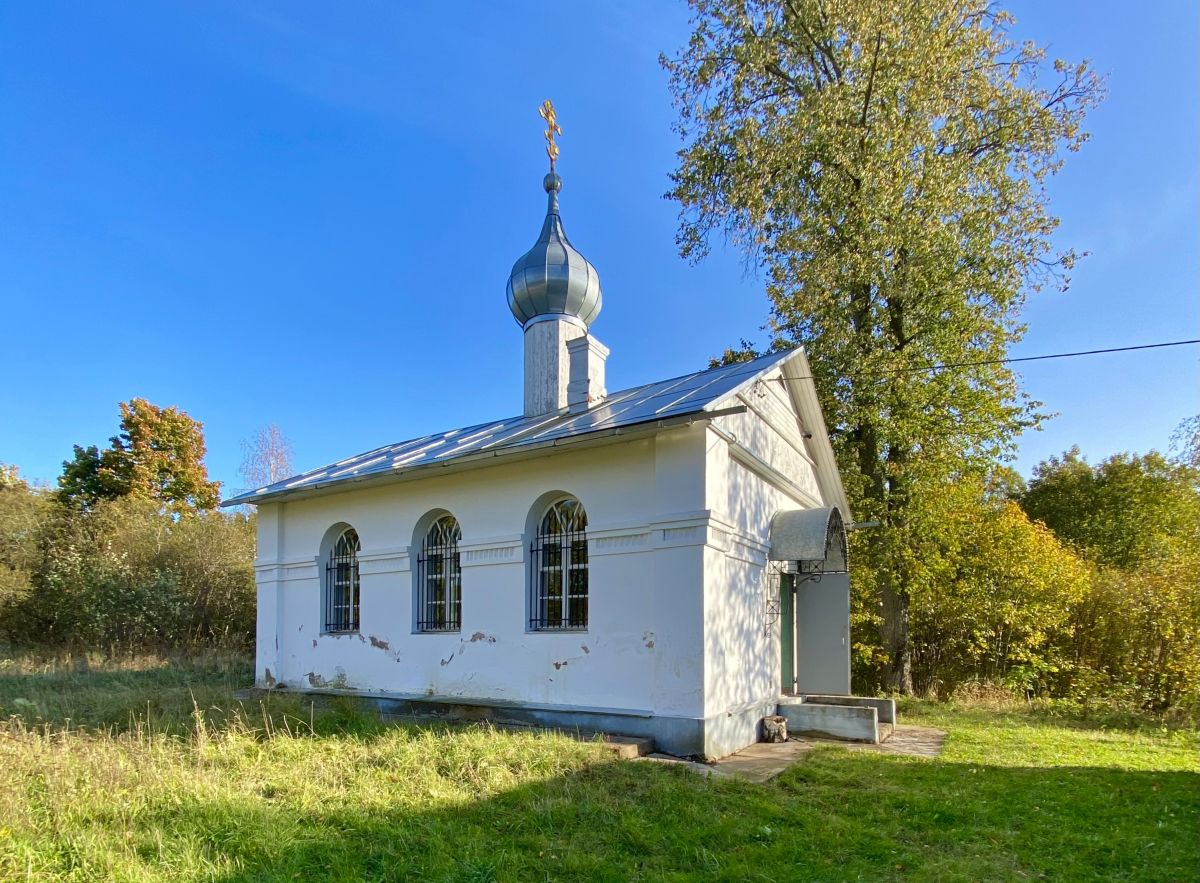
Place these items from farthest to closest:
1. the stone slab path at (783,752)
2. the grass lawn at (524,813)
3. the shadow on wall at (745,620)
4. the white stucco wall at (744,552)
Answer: the shadow on wall at (745,620)
the white stucco wall at (744,552)
the stone slab path at (783,752)
the grass lawn at (524,813)

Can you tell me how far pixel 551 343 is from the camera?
1347 centimetres

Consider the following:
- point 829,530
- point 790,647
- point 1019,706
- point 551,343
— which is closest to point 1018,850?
point 829,530

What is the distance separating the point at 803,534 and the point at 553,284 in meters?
6.41

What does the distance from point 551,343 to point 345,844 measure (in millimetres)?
9755

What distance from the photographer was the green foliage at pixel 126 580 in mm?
18969

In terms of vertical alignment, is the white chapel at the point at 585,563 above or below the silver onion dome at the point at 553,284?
below

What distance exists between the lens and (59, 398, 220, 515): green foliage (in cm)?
2702

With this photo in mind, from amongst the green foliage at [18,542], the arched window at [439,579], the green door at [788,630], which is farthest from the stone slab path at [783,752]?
the green foliage at [18,542]

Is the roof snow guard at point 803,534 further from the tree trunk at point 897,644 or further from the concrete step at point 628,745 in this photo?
the tree trunk at point 897,644

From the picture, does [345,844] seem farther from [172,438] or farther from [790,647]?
[172,438]

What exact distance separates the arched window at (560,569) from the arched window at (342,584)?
3.72 metres

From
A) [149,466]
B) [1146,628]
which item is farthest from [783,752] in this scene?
[149,466]

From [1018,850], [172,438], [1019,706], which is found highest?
[172,438]

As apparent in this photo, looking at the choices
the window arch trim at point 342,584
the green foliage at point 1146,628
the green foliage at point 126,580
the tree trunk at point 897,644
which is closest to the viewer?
the window arch trim at point 342,584
